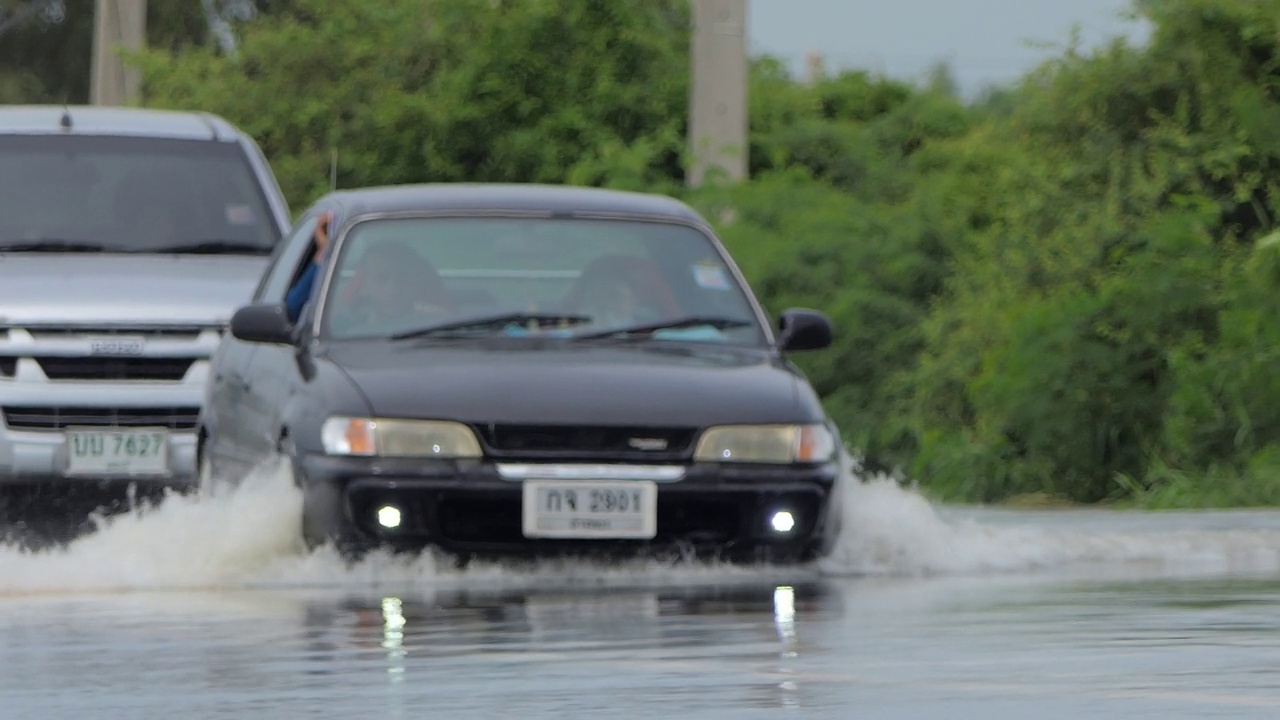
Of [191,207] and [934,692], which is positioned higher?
[191,207]

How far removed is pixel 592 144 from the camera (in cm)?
2547

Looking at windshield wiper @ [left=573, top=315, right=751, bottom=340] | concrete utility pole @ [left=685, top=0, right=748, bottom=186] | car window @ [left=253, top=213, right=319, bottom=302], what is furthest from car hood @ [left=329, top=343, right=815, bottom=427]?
concrete utility pole @ [left=685, top=0, right=748, bottom=186]

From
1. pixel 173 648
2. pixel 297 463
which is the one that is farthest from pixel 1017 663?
pixel 297 463

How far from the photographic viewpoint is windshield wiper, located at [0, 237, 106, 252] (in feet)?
44.4

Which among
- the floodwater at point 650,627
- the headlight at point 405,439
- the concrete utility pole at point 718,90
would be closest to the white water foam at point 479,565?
the floodwater at point 650,627

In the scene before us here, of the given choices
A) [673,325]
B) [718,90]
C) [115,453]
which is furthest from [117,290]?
[718,90]

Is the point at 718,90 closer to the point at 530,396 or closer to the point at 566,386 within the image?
the point at 566,386

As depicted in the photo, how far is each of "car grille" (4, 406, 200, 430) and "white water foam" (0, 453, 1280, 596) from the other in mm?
937

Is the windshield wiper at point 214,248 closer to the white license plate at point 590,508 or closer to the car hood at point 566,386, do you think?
the car hood at point 566,386

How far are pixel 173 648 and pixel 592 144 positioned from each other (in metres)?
17.8

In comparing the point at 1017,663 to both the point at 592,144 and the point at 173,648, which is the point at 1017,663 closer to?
the point at 173,648

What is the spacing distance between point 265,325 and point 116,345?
7.78 feet

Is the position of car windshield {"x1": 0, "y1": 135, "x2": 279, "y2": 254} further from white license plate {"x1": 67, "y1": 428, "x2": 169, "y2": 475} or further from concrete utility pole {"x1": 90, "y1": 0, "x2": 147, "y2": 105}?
concrete utility pole {"x1": 90, "y1": 0, "x2": 147, "y2": 105}

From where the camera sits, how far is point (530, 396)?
31.3 feet
